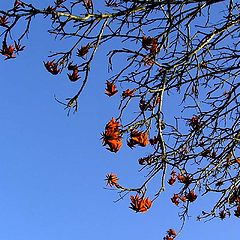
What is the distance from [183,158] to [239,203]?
58 centimetres

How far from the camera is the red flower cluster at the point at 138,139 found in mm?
2745

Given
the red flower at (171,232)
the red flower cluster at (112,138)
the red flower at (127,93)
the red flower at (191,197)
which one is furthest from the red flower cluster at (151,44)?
the red flower at (171,232)

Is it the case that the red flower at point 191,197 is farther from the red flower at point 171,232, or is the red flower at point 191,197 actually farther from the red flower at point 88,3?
the red flower at point 88,3

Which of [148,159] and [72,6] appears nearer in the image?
[72,6]

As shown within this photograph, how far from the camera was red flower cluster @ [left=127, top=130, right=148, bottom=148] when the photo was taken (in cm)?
274

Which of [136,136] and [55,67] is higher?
[55,67]

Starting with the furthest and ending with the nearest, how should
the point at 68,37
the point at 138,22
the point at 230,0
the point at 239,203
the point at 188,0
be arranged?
1. the point at 239,203
2. the point at 230,0
3. the point at 138,22
4. the point at 188,0
5. the point at 68,37

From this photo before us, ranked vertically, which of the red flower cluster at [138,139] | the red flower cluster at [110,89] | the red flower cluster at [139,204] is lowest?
the red flower cluster at [139,204]

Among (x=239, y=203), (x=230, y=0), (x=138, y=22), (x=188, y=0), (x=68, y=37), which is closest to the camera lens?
(x=68, y=37)

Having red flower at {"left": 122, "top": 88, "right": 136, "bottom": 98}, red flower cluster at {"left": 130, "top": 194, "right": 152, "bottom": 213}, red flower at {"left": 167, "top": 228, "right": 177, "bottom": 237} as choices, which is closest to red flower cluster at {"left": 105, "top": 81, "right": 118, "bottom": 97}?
red flower at {"left": 122, "top": 88, "right": 136, "bottom": 98}

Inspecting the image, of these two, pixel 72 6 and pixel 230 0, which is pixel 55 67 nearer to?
pixel 72 6

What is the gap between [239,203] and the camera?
12.1 ft

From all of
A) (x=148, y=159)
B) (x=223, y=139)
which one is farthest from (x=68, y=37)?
(x=223, y=139)

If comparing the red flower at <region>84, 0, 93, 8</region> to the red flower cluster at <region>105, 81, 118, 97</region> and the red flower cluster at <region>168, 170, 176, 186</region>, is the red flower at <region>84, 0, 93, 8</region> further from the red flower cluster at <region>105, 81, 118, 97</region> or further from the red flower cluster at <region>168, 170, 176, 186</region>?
the red flower cluster at <region>168, 170, 176, 186</region>
